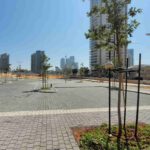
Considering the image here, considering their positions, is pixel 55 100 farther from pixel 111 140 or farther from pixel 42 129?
pixel 111 140

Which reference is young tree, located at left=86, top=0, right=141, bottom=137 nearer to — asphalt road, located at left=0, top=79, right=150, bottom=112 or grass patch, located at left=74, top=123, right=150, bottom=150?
grass patch, located at left=74, top=123, right=150, bottom=150

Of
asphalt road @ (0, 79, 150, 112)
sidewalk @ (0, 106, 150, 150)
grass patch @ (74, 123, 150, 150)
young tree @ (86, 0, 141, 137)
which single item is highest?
young tree @ (86, 0, 141, 137)

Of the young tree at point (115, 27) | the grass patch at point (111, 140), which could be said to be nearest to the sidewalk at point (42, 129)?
the grass patch at point (111, 140)

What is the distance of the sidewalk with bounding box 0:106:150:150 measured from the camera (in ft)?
22.9

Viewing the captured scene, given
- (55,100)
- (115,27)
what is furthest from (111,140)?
(55,100)

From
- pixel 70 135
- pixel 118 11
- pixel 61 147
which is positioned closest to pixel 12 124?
pixel 70 135

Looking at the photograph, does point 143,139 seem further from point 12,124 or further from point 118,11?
point 12,124

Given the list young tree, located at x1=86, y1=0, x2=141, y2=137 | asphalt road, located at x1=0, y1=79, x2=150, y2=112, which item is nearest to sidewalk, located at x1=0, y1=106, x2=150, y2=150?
young tree, located at x1=86, y1=0, x2=141, y2=137

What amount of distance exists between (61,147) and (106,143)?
1140mm

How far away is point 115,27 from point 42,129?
12.6 ft

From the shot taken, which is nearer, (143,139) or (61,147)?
(61,147)

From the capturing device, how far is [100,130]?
8438 mm

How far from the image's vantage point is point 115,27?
8.00 meters

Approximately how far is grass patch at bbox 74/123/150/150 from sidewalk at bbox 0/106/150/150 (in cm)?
30
